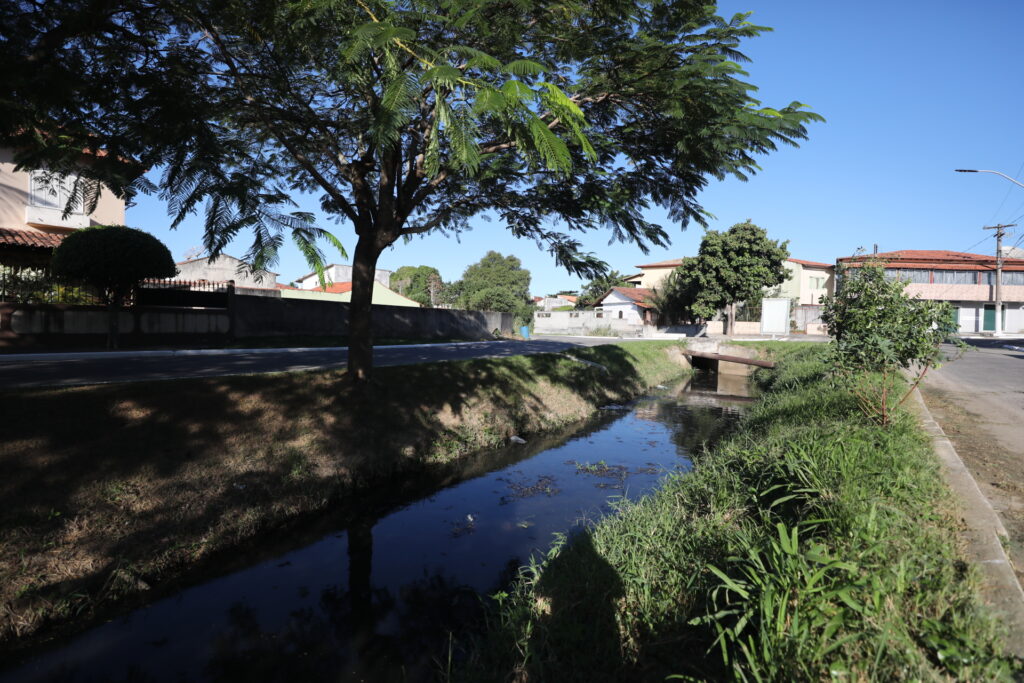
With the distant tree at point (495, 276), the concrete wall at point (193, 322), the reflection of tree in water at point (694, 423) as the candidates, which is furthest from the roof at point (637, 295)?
the reflection of tree in water at point (694, 423)

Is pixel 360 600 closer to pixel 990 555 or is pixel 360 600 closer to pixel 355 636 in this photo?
pixel 355 636

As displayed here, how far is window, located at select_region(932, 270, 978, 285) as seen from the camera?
51469 millimetres

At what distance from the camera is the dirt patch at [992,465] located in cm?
412

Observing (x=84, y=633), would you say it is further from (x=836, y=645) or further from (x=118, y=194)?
(x=836, y=645)

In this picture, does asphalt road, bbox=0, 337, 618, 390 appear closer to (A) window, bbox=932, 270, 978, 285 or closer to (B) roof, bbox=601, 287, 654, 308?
(B) roof, bbox=601, 287, 654, 308

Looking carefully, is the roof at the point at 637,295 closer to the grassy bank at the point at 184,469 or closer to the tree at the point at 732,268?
the tree at the point at 732,268

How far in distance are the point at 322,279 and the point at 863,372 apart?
6.64 meters

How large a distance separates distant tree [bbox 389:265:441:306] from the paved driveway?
60.4m

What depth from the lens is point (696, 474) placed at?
7.09m

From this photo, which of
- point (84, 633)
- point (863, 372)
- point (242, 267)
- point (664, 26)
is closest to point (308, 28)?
point (242, 267)

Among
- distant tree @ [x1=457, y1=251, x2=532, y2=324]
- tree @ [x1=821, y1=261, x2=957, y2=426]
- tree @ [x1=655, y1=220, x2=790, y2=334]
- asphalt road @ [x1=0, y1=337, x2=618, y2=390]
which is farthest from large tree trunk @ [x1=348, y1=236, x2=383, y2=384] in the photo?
distant tree @ [x1=457, y1=251, x2=532, y2=324]

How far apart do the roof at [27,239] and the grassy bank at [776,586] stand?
2030cm

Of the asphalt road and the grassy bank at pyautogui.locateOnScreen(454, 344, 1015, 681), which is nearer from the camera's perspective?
the grassy bank at pyautogui.locateOnScreen(454, 344, 1015, 681)

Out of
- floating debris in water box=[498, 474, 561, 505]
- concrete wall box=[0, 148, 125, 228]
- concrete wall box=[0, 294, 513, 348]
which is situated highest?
concrete wall box=[0, 148, 125, 228]
